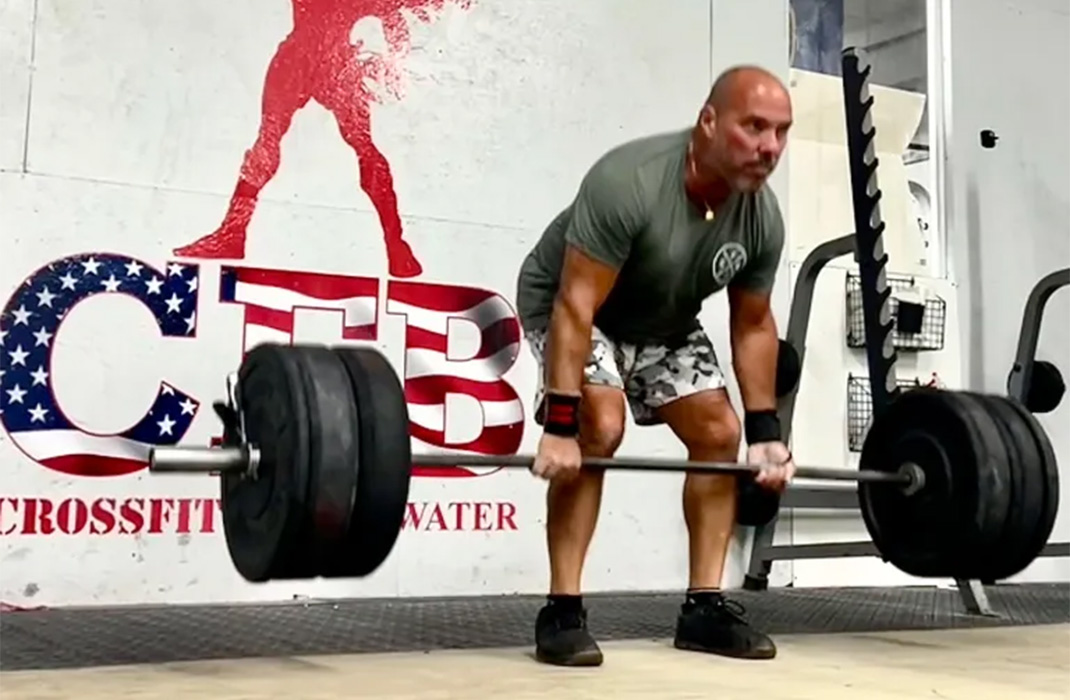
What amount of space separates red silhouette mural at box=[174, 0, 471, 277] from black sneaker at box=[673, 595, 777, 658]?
138 cm

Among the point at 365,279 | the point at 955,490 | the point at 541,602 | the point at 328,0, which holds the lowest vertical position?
the point at 541,602

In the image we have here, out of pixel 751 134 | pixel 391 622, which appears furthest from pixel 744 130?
pixel 391 622

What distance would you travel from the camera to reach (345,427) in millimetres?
1689

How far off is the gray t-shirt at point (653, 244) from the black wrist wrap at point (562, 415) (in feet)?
0.81

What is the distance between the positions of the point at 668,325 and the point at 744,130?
403 mm

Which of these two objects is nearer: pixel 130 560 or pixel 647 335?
pixel 647 335

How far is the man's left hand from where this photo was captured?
→ 84.6 inches

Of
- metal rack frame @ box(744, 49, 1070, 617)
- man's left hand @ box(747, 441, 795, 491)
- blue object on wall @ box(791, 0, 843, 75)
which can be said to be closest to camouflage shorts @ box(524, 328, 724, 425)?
man's left hand @ box(747, 441, 795, 491)

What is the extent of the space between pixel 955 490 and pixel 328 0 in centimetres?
204

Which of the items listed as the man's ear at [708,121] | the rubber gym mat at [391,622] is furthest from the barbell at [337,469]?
the man's ear at [708,121]

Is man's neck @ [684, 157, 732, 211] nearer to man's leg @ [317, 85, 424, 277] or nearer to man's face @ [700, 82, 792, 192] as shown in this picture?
man's face @ [700, 82, 792, 192]

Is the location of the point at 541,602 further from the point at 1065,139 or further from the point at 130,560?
the point at 1065,139

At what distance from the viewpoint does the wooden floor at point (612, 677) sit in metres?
1.68

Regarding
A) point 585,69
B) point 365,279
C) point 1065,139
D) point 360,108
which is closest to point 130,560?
point 365,279
